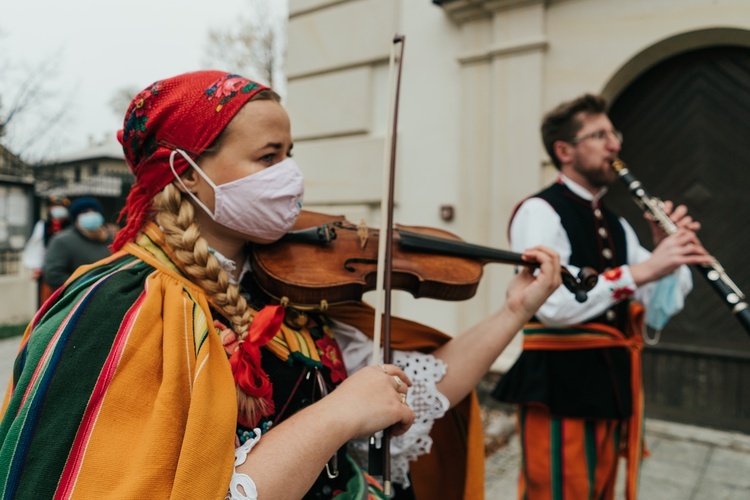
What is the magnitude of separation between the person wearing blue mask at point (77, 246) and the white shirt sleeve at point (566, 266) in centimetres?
357

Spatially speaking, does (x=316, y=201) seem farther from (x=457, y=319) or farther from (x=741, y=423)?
(x=741, y=423)

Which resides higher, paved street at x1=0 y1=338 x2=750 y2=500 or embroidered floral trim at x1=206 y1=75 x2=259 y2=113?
embroidered floral trim at x1=206 y1=75 x2=259 y2=113

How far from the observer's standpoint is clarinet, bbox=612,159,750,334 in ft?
6.16

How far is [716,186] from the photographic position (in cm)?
400

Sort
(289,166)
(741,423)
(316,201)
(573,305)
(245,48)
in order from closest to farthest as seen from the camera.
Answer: (289,166), (573,305), (741,423), (316,201), (245,48)

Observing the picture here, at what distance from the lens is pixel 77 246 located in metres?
4.66

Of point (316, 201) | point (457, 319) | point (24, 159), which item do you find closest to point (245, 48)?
point (24, 159)

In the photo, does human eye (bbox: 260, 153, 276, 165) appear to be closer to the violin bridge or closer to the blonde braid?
the blonde braid

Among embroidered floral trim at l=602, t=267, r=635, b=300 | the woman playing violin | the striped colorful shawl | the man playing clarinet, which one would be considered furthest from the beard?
the striped colorful shawl

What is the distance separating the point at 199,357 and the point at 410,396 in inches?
26.9

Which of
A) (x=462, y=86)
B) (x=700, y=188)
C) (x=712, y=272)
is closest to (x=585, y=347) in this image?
(x=712, y=272)

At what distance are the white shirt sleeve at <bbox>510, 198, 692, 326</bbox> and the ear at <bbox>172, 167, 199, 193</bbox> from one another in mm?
1316

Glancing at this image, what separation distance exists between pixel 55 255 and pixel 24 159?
13.6m

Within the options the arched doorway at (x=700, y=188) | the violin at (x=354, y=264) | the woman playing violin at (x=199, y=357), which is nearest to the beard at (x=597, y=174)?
the violin at (x=354, y=264)
